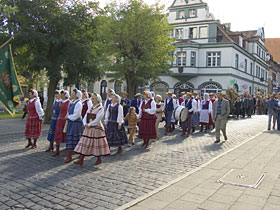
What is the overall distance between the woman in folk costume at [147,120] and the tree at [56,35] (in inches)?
236

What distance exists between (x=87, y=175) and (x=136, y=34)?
48.6ft

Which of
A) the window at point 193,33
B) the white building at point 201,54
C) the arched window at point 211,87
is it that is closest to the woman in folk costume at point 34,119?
the white building at point 201,54

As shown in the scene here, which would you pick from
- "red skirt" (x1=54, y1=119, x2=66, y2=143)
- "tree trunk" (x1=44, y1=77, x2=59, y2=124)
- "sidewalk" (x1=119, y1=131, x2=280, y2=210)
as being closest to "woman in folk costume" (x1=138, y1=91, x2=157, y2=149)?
"sidewalk" (x1=119, y1=131, x2=280, y2=210)

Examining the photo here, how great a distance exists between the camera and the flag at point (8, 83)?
18.9 feet

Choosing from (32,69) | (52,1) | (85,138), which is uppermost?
(52,1)

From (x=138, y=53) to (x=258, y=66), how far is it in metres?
35.4

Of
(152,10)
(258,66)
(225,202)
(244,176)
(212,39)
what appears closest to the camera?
(225,202)

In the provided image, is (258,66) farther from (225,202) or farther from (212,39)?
(225,202)

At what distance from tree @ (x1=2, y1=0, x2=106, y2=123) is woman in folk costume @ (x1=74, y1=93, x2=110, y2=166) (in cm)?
760

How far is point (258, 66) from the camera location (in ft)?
160

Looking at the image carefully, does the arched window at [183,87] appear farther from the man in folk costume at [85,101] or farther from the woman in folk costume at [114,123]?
the man in folk costume at [85,101]

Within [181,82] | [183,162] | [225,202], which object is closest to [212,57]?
[181,82]

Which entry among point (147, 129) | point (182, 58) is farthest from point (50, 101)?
point (182, 58)

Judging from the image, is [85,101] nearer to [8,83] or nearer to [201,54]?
[8,83]
